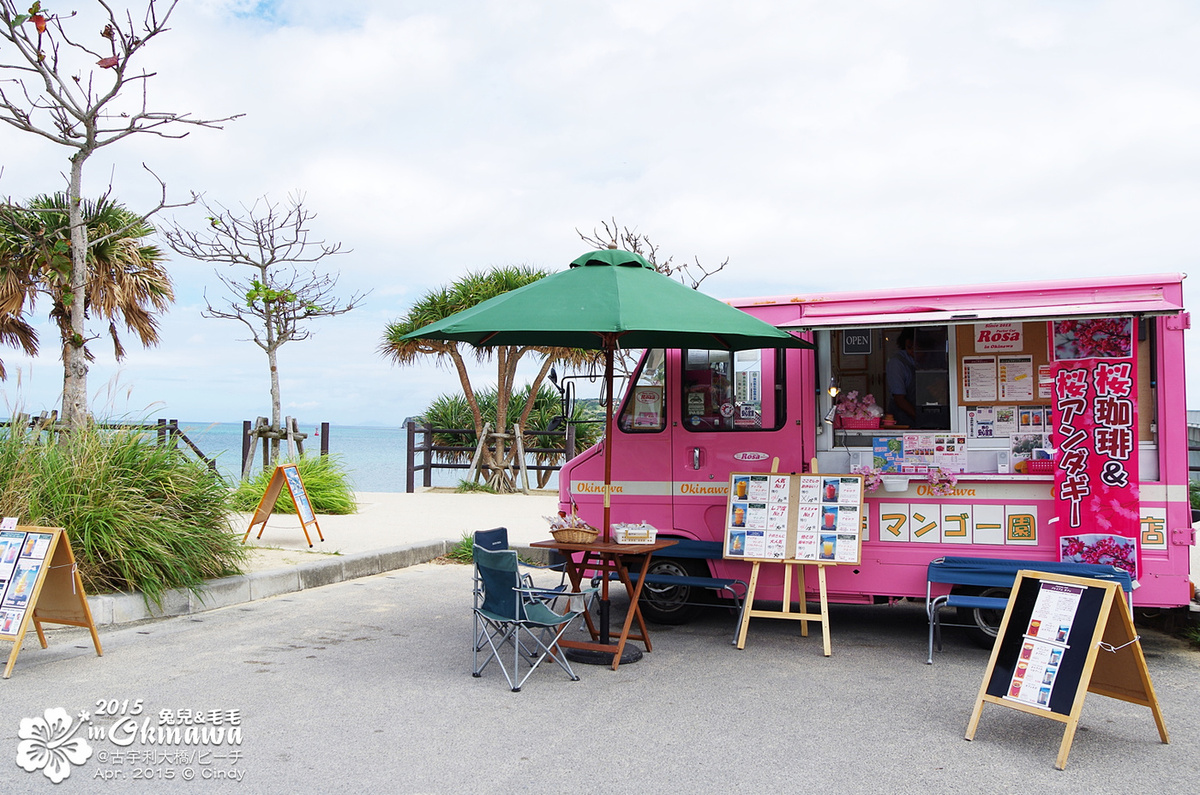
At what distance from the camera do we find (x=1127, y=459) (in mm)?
5711

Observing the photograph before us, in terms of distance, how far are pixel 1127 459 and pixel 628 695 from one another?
11.4 ft

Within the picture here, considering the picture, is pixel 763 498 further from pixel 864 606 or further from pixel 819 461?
pixel 864 606

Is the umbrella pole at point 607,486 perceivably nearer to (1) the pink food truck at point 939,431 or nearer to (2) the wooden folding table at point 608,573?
(2) the wooden folding table at point 608,573

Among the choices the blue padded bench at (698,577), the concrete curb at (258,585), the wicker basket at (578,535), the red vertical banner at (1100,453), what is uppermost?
the red vertical banner at (1100,453)

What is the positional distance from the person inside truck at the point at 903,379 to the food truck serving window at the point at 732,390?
2.59ft

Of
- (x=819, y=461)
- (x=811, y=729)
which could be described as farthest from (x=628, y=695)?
(x=819, y=461)

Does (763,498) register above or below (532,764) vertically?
above

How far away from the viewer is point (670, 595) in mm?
7008

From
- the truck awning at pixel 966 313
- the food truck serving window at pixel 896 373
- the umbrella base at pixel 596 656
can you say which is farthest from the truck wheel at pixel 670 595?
the truck awning at pixel 966 313

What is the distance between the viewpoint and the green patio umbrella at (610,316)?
550 centimetres

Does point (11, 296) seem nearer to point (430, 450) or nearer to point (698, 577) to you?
point (430, 450)

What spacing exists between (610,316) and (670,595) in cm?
259

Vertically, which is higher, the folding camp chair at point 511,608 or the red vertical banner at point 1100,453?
the red vertical banner at point 1100,453

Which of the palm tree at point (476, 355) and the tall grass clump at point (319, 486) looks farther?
the palm tree at point (476, 355)
